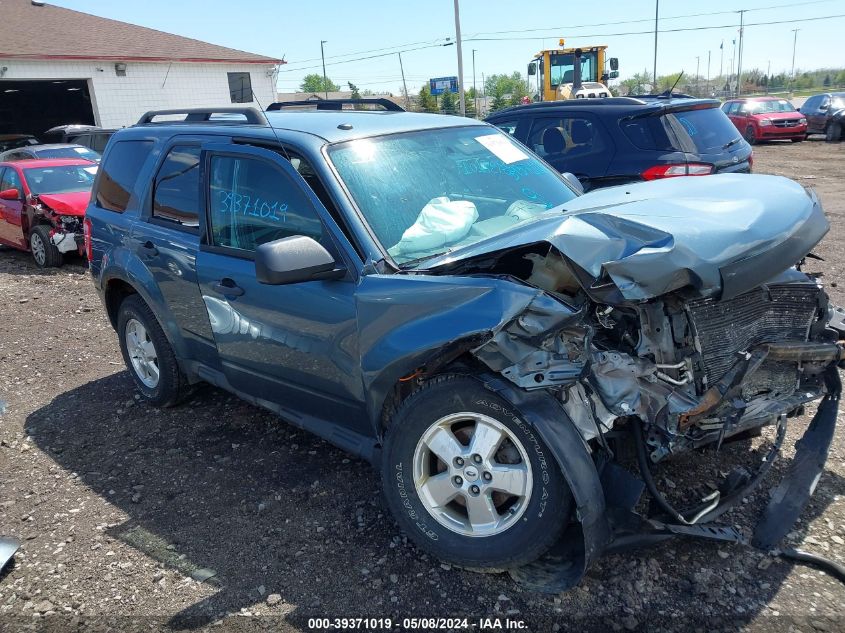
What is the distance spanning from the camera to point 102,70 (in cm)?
2284

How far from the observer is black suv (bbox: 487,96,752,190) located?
24.1 ft

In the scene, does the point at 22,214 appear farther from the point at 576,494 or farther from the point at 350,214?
the point at 576,494

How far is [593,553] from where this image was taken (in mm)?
2666

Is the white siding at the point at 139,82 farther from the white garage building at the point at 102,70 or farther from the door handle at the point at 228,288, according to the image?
the door handle at the point at 228,288

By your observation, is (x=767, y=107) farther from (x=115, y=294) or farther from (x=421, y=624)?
(x=421, y=624)

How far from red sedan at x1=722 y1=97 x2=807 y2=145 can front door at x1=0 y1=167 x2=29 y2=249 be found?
2099 cm

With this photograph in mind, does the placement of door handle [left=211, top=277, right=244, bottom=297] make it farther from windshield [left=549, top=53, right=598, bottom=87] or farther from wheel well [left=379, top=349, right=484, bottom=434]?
windshield [left=549, top=53, right=598, bottom=87]

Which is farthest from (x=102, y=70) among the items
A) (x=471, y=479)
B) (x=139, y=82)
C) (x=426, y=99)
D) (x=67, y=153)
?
(x=426, y=99)

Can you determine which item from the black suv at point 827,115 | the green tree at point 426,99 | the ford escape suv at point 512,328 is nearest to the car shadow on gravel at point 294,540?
the ford escape suv at point 512,328

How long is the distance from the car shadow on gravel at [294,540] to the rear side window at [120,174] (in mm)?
1541

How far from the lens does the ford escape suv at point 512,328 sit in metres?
2.69

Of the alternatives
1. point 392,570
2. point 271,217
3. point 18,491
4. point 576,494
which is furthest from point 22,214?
point 576,494

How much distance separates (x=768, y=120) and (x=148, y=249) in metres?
23.5

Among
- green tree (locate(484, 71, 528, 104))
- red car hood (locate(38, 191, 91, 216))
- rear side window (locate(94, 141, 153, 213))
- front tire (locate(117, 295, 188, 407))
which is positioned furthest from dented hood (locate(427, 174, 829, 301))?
green tree (locate(484, 71, 528, 104))
